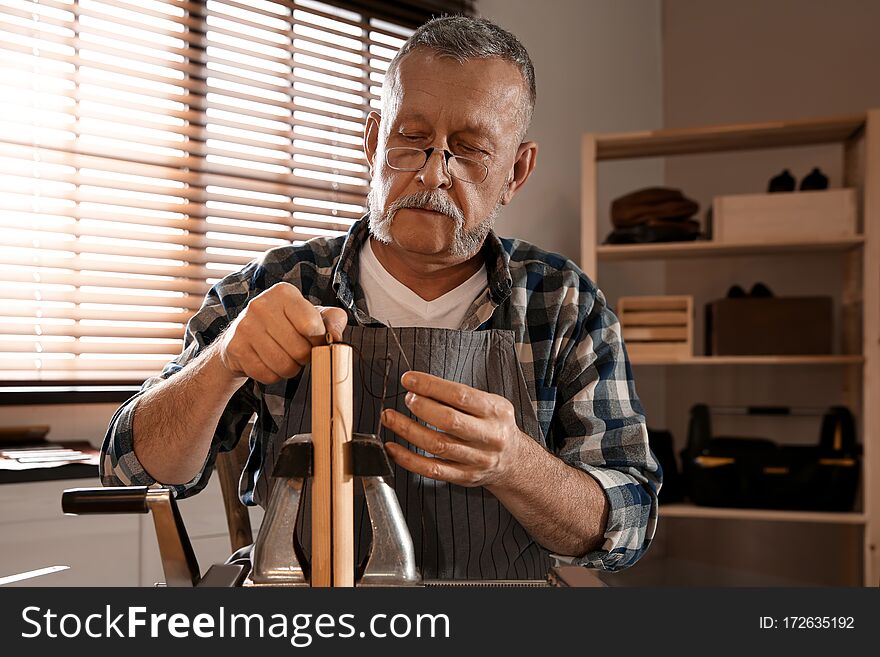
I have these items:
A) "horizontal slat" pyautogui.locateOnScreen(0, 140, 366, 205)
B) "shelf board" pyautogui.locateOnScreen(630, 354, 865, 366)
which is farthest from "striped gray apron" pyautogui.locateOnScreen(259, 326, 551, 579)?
"shelf board" pyautogui.locateOnScreen(630, 354, 865, 366)

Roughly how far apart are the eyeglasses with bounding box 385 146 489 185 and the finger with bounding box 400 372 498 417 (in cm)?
49

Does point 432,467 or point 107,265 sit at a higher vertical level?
point 107,265

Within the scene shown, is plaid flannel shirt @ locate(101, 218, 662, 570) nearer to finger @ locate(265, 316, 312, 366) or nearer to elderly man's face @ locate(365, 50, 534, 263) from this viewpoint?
elderly man's face @ locate(365, 50, 534, 263)

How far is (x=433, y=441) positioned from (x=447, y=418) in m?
0.03

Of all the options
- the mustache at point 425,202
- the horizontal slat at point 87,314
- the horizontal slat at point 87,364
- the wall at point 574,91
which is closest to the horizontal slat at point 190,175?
the horizontal slat at point 87,314

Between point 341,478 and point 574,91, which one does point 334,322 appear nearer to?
point 341,478

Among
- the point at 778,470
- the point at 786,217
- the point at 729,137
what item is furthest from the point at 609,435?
the point at 729,137

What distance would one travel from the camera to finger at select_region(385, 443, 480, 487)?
67 cm

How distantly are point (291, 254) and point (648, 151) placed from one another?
5.32 feet

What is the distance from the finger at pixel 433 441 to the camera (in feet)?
2.17

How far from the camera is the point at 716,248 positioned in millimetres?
2303

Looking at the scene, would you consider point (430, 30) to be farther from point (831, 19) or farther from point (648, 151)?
point (831, 19)

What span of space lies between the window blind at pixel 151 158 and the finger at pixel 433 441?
127cm

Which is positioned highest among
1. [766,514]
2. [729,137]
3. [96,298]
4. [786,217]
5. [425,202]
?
[729,137]
